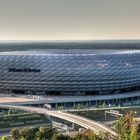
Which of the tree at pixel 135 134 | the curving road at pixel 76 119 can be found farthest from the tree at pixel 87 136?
the curving road at pixel 76 119

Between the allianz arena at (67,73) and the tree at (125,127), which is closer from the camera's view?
the tree at (125,127)

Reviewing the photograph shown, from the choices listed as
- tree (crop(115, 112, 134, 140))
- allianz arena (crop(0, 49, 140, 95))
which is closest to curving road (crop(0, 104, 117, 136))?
tree (crop(115, 112, 134, 140))

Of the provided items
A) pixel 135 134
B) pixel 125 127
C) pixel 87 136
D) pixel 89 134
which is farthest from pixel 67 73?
pixel 135 134

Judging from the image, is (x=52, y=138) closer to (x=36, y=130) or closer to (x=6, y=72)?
(x=36, y=130)

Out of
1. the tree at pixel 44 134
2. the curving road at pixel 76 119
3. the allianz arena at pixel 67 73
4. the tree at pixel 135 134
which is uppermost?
the allianz arena at pixel 67 73

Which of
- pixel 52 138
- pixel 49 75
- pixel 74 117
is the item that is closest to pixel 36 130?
pixel 52 138

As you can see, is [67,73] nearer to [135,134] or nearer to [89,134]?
[89,134]

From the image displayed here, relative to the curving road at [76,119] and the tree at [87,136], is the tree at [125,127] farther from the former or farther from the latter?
the tree at [87,136]

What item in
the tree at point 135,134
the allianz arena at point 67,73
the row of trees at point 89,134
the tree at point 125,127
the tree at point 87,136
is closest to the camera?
the tree at point 135,134

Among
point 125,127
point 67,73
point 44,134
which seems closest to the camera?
point 125,127
